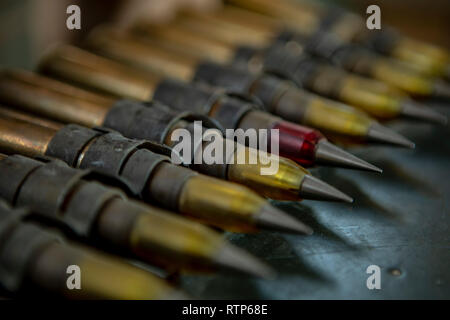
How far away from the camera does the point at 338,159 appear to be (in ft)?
3.98

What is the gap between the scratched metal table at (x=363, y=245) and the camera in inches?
38.7

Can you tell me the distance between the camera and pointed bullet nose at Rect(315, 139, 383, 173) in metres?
1.20

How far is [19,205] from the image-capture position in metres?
0.97

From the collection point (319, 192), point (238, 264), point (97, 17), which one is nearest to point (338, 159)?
point (319, 192)

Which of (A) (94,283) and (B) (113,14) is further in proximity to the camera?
(B) (113,14)

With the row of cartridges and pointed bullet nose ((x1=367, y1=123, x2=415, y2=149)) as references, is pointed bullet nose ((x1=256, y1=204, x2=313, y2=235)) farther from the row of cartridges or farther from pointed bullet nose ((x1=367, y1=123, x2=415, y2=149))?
pointed bullet nose ((x1=367, y1=123, x2=415, y2=149))

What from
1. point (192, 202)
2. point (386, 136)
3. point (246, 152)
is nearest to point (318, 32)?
point (386, 136)

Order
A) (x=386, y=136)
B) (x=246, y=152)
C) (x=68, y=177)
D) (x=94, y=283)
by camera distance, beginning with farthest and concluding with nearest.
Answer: (x=386, y=136) < (x=246, y=152) < (x=68, y=177) < (x=94, y=283)

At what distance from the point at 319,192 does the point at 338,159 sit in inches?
6.2

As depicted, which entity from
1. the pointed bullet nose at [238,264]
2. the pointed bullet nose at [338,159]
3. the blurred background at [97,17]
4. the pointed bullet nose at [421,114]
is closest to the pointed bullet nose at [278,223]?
the pointed bullet nose at [238,264]

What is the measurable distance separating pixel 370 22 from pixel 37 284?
1.80 m

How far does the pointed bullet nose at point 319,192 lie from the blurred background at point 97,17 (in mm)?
1129
